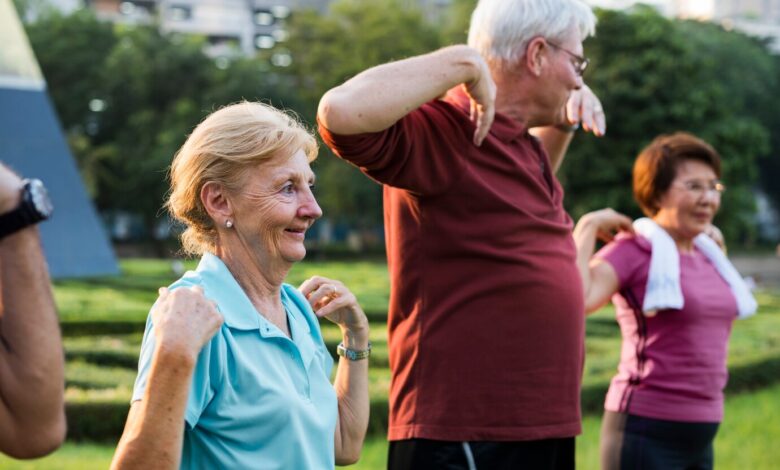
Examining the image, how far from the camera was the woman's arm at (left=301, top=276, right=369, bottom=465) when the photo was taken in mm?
2436

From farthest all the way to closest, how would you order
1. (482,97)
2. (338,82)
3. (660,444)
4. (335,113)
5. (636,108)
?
(338,82) → (636,108) → (660,444) → (482,97) → (335,113)

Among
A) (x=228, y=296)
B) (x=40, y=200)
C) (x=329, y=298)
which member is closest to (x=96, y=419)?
(x=329, y=298)

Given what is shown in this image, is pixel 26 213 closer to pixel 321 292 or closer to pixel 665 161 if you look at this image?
pixel 321 292

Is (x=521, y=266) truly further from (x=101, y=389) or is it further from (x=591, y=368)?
(x=591, y=368)

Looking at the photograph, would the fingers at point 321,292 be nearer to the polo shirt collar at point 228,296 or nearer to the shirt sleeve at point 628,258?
the polo shirt collar at point 228,296

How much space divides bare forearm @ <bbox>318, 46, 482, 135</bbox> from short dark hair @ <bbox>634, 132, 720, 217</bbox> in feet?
5.38

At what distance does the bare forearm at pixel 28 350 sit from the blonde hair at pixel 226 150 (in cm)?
62

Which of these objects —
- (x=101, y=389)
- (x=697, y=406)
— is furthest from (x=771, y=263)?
(x=697, y=406)

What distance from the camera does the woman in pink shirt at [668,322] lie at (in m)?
3.75

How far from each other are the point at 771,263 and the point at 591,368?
3468 centimetres

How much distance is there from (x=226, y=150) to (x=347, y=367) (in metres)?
0.64

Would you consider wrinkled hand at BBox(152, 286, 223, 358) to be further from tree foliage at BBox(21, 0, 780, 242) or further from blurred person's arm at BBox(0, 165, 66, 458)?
tree foliage at BBox(21, 0, 780, 242)

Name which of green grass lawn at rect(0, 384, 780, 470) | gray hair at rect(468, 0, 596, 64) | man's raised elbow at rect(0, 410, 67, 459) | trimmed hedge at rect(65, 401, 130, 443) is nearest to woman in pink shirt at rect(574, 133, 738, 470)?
gray hair at rect(468, 0, 596, 64)

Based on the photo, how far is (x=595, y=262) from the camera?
3.94 meters
